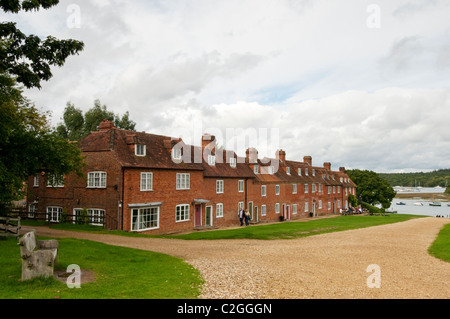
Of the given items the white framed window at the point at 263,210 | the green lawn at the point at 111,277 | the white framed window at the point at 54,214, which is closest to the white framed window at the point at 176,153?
the white framed window at the point at 54,214

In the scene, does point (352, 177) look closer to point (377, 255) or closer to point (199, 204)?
point (199, 204)

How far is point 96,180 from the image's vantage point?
2717 centimetres

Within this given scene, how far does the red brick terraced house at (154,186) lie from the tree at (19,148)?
128 inches

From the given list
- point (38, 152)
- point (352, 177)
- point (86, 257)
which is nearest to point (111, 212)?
point (38, 152)

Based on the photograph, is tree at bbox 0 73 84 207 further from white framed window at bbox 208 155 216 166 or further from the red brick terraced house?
white framed window at bbox 208 155 216 166

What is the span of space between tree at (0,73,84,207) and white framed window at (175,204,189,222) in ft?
40.0

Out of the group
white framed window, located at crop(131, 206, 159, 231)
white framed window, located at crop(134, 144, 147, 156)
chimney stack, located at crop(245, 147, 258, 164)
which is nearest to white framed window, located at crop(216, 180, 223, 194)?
chimney stack, located at crop(245, 147, 258, 164)

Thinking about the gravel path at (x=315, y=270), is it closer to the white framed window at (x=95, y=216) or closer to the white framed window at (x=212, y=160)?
the white framed window at (x=95, y=216)

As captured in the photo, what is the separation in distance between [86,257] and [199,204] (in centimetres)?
2073

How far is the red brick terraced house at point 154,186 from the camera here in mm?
26297

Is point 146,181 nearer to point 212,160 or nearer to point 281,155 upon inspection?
point 212,160

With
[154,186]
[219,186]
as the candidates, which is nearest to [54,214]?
[154,186]

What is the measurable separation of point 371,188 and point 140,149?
65.0m

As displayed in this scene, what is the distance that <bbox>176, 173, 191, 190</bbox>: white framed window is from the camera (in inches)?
1211
